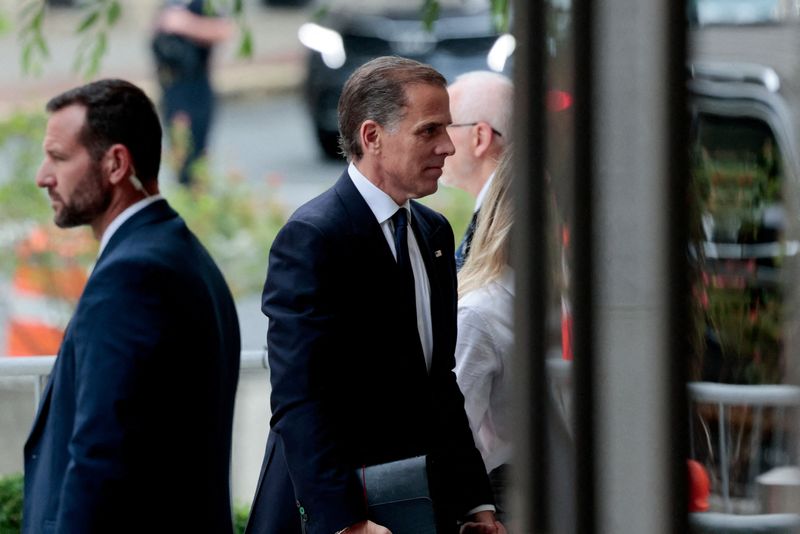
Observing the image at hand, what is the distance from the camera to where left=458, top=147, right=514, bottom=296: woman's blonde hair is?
3408mm

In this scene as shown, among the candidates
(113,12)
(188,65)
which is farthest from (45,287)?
(188,65)

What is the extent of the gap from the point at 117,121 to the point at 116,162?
3.5 inches

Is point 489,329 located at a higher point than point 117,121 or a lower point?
lower

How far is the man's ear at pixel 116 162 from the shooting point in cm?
315

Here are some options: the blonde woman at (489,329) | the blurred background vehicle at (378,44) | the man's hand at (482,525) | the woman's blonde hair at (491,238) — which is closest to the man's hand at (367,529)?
the man's hand at (482,525)

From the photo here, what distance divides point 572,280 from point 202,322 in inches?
68.5

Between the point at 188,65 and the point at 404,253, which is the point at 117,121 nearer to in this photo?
the point at 404,253

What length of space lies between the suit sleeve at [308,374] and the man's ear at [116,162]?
0.43 meters

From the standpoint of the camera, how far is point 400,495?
2896 mm

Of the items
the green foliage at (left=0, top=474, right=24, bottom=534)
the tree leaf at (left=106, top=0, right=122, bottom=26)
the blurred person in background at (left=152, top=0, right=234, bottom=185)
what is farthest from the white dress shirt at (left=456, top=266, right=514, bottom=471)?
the blurred person in background at (left=152, top=0, right=234, bottom=185)

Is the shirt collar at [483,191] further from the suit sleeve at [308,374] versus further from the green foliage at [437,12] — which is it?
the green foliage at [437,12]

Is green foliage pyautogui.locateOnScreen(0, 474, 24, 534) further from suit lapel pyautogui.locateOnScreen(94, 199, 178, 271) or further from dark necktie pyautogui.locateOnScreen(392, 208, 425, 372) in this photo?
dark necktie pyautogui.locateOnScreen(392, 208, 425, 372)

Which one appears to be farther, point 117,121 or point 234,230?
point 234,230

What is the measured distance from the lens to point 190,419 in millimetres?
3014
